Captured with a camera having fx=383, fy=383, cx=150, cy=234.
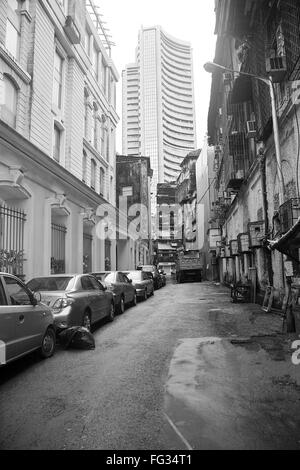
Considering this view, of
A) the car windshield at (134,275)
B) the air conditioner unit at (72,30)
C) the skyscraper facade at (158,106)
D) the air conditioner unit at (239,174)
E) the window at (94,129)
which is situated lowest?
the car windshield at (134,275)

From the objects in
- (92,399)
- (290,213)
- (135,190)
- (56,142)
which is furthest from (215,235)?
(92,399)

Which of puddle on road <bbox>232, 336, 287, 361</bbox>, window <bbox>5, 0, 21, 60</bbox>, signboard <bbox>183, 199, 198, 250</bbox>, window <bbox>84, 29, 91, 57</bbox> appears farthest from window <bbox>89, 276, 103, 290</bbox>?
signboard <bbox>183, 199, 198, 250</bbox>

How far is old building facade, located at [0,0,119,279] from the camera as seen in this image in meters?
12.8

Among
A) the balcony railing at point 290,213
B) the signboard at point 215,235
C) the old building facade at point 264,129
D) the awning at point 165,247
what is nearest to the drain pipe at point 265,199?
the old building facade at point 264,129

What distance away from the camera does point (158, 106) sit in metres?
122

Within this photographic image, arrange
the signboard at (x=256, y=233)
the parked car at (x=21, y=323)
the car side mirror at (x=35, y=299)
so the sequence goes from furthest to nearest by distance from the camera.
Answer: the signboard at (x=256, y=233), the car side mirror at (x=35, y=299), the parked car at (x=21, y=323)

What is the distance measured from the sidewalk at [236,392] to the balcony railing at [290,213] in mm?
2826

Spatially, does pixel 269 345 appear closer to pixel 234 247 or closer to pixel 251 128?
pixel 251 128

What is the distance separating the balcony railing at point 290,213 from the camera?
9.51m

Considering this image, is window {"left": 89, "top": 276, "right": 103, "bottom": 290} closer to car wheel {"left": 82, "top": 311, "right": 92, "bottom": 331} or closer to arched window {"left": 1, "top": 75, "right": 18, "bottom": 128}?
car wheel {"left": 82, "top": 311, "right": 92, "bottom": 331}

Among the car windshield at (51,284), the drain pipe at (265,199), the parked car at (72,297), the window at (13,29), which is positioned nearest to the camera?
the parked car at (72,297)

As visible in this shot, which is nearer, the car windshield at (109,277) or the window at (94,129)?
the car windshield at (109,277)

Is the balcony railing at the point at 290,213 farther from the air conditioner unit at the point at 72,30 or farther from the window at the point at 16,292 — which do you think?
the air conditioner unit at the point at 72,30

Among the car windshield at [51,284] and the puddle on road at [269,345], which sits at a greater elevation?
the car windshield at [51,284]
